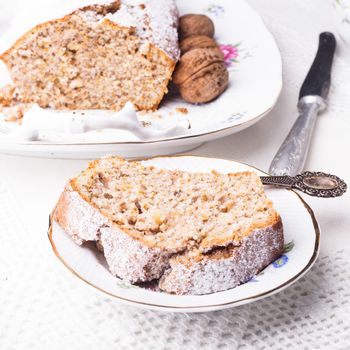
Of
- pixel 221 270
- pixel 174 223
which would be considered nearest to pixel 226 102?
pixel 174 223

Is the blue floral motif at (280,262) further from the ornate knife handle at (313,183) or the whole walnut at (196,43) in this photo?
the whole walnut at (196,43)

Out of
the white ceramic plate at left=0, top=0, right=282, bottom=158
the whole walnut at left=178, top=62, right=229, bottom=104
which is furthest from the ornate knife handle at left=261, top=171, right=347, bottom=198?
the whole walnut at left=178, top=62, right=229, bottom=104

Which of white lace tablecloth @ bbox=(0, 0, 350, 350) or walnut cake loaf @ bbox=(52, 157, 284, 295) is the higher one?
walnut cake loaf @ bbox=(52, 157, 284, 295)

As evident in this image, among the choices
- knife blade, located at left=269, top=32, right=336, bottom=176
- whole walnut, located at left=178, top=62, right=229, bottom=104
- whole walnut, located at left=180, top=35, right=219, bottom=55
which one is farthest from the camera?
whole walnut, located at left=180, top=35, right=219, bottom=55

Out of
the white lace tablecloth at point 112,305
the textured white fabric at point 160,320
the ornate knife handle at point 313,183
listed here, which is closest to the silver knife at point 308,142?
Answer: the ornate knife handle at point 313,183

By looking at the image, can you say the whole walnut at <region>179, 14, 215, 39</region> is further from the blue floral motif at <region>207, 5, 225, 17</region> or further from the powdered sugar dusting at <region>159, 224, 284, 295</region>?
the powdered sugar dusting at <region>159, 224, 284, 295</region>

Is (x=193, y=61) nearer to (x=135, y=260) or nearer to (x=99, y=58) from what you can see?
(x=99, y=58)

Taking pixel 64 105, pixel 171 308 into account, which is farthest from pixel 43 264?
pixel 64 105
